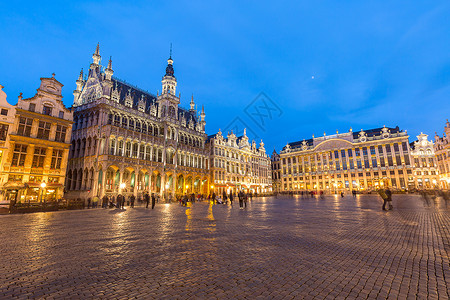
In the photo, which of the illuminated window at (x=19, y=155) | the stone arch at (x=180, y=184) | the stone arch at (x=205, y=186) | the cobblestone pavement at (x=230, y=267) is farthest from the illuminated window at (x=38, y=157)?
the stone arch at (x=205, y=186)

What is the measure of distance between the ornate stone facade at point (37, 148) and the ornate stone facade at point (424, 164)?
9917 centimetres

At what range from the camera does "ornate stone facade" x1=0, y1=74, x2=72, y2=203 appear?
90.8ft

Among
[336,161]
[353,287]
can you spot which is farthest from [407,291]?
[336,161]

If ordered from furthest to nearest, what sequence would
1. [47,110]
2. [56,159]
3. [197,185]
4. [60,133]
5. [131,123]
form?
[197,185], [131,123], [60,133], [47,110], [56,159]

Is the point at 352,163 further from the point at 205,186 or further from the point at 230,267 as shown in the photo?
the point at 230,267

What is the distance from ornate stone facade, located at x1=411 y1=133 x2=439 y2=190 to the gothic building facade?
247 ft

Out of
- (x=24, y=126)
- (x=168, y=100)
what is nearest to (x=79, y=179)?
(x=24, y=126)

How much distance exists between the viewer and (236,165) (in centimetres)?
7269

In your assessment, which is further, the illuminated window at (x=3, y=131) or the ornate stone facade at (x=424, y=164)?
the ornate stone facade at (x=424, y=164)

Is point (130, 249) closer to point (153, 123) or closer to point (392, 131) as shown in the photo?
point (153, 123)

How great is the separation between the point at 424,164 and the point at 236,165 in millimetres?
65257

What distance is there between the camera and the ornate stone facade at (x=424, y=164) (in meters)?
73.1

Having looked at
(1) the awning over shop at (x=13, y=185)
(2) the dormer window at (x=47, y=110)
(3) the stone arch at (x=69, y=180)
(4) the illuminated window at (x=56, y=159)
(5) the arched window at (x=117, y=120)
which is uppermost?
(5) the arched window at (x=117, y=120)

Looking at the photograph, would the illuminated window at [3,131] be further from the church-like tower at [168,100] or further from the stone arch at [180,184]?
the stone arch at [180,184]
